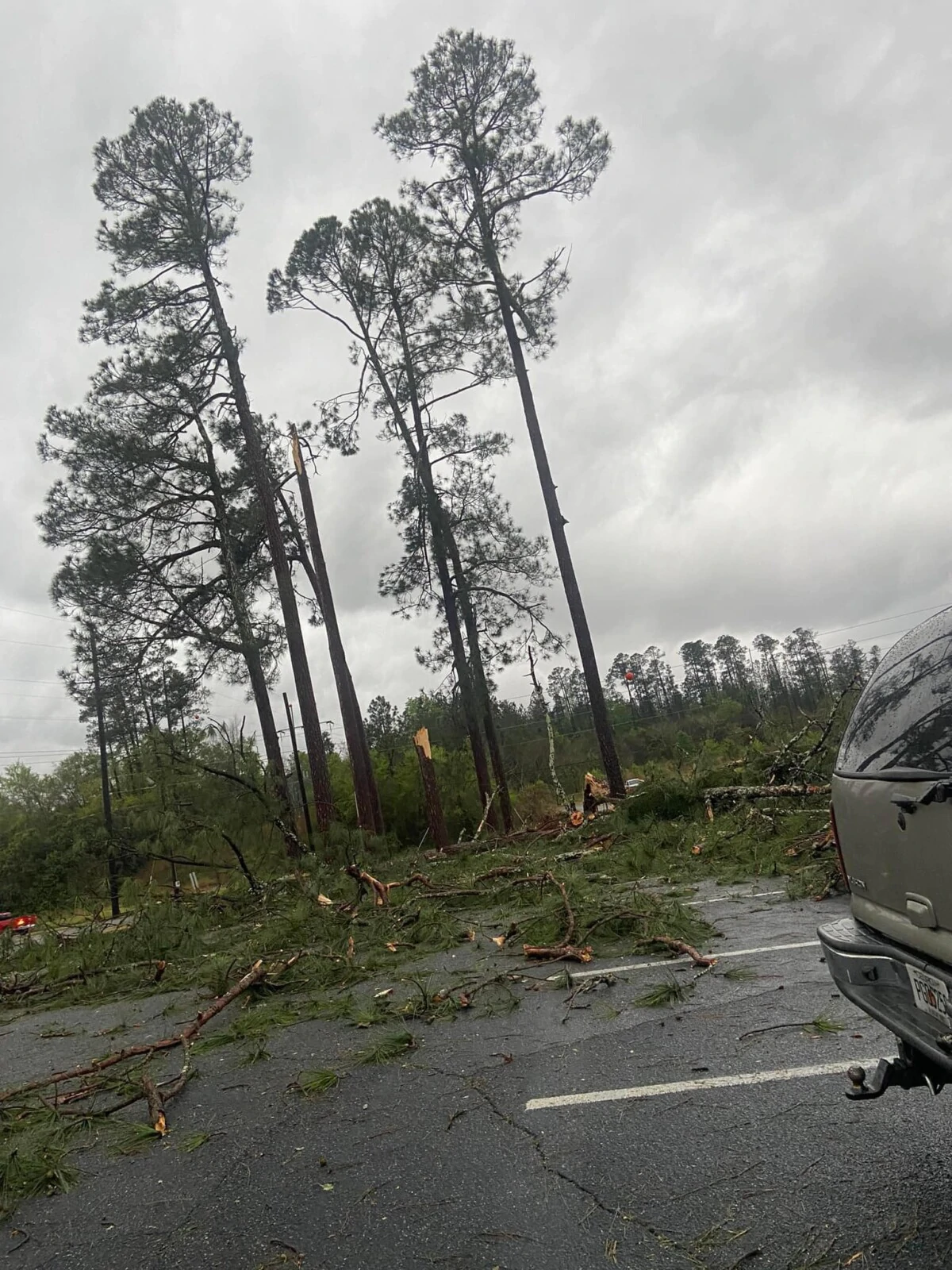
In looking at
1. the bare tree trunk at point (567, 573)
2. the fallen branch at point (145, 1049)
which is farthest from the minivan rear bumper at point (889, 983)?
the bare tree trunk at point (567, 573)

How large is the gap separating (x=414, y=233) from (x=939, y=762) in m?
19.4

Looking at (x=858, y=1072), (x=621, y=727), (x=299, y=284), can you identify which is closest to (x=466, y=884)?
(x=858, y=1072)

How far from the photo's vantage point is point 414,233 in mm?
18938

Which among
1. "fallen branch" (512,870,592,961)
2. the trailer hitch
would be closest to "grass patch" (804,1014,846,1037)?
the trailer hitch

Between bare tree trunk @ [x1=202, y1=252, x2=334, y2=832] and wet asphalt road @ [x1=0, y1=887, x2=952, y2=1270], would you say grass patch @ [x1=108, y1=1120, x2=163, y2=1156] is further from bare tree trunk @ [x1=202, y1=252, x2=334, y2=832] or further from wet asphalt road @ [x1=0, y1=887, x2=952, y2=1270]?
bare tree trunk @ [x1=202, y1=252, x2=334, y2=832]

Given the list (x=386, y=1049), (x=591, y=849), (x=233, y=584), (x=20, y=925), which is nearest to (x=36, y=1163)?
(x=386, y=1049)

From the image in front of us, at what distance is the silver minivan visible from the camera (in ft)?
7.36

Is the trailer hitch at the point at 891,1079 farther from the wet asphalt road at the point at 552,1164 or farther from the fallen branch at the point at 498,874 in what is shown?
the fallen branch at the point at 498,874

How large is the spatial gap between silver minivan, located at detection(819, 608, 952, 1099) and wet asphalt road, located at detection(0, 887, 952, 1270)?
1.54 feet

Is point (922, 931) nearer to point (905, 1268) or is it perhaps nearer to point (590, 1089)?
point (905, 1268)

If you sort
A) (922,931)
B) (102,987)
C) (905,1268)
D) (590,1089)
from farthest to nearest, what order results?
(102,987), (590,1089), (922,931), (905,1268)

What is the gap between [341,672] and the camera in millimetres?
21469

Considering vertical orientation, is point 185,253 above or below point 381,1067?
above

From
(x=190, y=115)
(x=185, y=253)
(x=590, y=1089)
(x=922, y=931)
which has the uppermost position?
(x=190, y=115)
